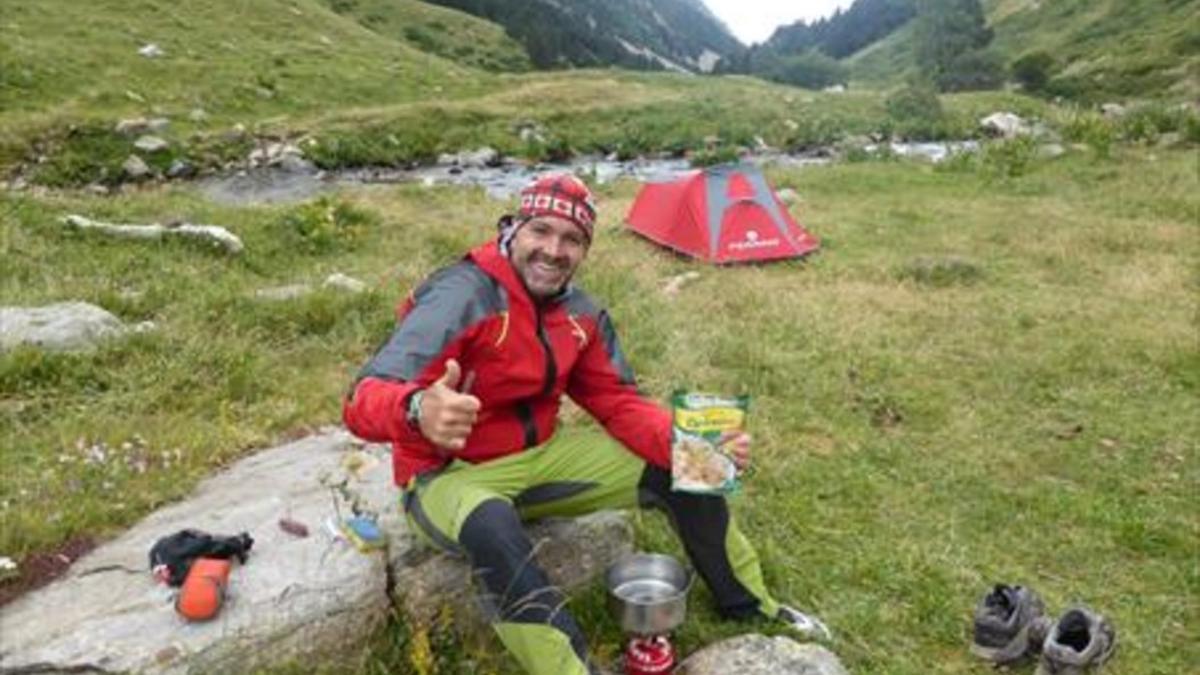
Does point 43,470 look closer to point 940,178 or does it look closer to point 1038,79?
point 940,178

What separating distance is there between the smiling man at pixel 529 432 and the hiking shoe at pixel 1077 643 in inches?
49.8

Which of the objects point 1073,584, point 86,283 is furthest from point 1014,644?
point 86,283

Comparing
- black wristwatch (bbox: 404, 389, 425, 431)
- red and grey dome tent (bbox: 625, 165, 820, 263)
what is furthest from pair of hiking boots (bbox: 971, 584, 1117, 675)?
red and grey dome tent (bbox: 625, 165, 820, 263)

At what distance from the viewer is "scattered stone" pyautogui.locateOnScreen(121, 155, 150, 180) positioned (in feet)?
80.8

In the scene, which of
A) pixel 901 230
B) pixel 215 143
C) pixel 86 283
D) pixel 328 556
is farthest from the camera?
pixel 215 143

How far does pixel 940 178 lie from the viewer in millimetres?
23234

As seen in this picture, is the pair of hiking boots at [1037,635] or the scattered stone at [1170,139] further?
the scattered stone at [1170,139]

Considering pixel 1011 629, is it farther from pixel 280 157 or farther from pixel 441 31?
pixel 441 31

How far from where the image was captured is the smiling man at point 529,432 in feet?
15.9

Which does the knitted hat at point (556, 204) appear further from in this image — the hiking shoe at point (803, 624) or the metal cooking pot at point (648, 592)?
the hiking shoe at point (803, 624)

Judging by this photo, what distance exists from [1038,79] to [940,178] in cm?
5700

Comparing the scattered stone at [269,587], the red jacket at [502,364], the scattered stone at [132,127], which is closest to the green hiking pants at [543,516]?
the red jacket at [502,364]

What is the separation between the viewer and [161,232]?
13.8 m

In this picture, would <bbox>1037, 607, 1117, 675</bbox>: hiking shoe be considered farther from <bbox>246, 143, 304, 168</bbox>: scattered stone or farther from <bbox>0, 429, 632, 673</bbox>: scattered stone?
<bbox>246, 143, 304, 168</bbox>: scattered stone
